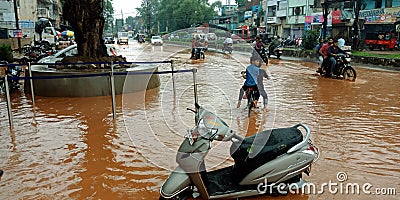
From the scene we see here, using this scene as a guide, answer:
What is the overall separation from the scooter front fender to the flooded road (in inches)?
17.2

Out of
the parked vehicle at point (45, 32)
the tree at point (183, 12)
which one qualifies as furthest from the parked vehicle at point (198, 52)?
the tree at point (183, 12)

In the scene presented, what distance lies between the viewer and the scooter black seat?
3.63 meters

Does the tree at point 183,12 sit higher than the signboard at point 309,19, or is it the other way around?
the tree at point 183,12

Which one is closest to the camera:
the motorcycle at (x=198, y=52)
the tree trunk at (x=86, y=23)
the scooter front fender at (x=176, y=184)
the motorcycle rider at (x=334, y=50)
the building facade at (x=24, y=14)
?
the scooter front fender at (x=176, y=184)

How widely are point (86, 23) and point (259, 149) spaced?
8830 millimetres

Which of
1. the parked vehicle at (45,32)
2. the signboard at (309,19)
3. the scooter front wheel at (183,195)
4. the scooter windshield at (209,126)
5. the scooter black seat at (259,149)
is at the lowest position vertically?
the scooter front wheel at (183,195)

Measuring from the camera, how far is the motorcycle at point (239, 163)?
3383mm

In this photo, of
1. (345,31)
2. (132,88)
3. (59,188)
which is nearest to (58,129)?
(59,188)

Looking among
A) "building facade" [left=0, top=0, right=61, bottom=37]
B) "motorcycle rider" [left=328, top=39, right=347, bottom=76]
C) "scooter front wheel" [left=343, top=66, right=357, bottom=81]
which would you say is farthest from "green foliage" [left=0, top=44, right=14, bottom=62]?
"building facade" [left=0, top=0, right=61, bottom=37]

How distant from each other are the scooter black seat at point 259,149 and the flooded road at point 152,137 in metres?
0.59

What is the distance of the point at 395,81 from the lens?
492 inches

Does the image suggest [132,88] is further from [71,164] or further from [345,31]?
[345,31]

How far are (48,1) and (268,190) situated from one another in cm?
5381

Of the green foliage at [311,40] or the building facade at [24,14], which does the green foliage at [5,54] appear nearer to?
the building facade at [24,14]
